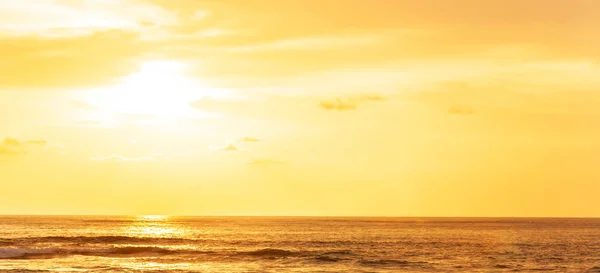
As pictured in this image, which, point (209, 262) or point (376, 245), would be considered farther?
point (376, 245)

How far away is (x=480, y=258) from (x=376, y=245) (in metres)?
A: 22.0

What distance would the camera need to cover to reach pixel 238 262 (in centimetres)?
7138

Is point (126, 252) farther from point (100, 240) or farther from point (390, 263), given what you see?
point (390, 263)

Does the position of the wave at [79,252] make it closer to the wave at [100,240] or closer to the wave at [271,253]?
the wave at [271,253]

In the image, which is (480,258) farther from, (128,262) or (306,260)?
(128,262)

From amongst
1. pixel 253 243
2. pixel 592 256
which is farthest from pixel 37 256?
pixel 592 256

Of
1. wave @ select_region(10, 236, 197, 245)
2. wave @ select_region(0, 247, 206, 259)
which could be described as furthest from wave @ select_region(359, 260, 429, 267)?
wave @ select_region(10, 236, 197, 245)

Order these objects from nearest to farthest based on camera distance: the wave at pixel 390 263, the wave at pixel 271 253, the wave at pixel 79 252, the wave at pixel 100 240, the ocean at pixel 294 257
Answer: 1. the ocean at pixel 294 257
2. the wave at pixel 390 263
3. the wave at pixel 79 252
4. the wave at pixel 271 253
5. the wave at pixel 100 240

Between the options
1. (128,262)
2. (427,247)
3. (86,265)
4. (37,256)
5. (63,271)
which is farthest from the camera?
(427,247)

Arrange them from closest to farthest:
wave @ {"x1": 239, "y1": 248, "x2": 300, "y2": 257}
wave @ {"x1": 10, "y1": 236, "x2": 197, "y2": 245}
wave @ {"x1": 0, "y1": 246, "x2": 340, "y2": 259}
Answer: wave @ {"x1": 0, "y1": 246, "x2": 340, "y2": 259}, wave @ {"x1": 239, "y1": 248, "x2": 300, "y2": 257}, wave @ {"x1": 10, "y1": 236, "x2": 197, "y2": 245}

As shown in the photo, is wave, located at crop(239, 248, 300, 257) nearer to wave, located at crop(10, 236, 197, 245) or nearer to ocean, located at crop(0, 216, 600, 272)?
ocean, located at crop(0, 216, 600, 272)

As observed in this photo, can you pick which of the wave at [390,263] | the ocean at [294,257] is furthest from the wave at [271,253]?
the wave at [390,263]

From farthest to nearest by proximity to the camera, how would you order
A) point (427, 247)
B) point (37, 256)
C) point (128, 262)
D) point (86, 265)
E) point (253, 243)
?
point (253, 243) → point (427, 247) → point (37, 256) → point (128, 262) → point (86, 265)

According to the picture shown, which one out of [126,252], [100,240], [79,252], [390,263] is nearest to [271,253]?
[390,263]
